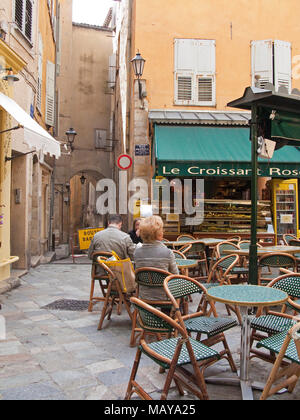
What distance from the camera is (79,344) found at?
414 centimetres

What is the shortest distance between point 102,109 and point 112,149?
2.28 m

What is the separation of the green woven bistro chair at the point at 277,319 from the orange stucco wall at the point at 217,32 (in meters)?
8.35

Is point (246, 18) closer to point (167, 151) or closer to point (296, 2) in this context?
point (296, 2)

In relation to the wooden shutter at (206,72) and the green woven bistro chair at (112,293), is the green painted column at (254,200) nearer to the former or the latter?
the green woven bistro chair at (112,293)

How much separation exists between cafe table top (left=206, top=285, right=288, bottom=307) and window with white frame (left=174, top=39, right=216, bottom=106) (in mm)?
8647

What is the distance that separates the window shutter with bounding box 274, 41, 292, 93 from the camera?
11.4 metres

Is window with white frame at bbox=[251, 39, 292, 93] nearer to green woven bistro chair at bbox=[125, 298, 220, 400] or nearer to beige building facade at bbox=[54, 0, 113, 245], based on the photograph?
beige building facade at bbox=[54, 0, 113, 245]

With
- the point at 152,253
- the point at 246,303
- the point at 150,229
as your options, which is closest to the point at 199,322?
the point at 246,303

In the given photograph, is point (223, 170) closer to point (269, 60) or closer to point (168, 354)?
point (269, 60)

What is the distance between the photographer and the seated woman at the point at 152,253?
3.95 meters

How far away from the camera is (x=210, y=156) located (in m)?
9.38

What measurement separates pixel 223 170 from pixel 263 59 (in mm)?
4362

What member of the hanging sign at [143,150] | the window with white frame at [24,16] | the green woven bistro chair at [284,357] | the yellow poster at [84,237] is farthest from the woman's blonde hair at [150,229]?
the yellow poster at [84,237]
